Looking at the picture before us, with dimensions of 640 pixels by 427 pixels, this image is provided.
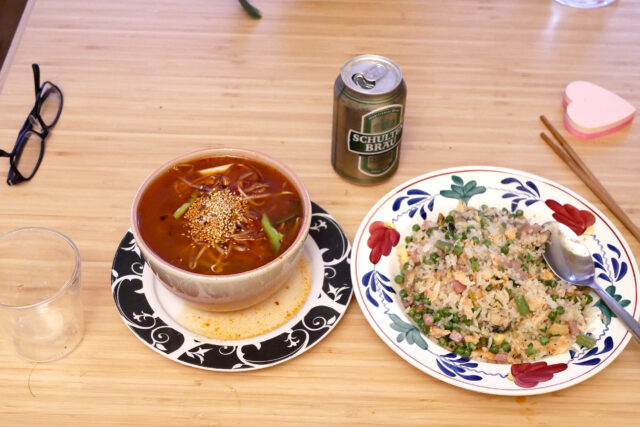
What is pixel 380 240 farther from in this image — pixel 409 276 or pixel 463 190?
pixel 463 190

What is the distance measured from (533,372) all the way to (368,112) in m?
0.76

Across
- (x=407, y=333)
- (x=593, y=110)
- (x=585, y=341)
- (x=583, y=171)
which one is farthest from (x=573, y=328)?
(x=593, y=110)

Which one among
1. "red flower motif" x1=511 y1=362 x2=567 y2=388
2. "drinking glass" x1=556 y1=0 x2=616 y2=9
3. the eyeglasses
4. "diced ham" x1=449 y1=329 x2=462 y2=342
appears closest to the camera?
"red flower motif" x1=511 y1=362 x2=567 y2=388

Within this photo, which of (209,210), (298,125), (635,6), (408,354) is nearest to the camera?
(408,354)

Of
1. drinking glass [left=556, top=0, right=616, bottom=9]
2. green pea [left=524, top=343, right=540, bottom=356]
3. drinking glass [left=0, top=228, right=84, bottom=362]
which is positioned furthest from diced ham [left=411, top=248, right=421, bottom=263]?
drinking glass [left=556, top=0, right=616, bottom=9]

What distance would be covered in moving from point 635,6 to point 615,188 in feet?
3.75

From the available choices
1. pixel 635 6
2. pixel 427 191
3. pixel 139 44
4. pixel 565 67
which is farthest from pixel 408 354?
pixel 635 6

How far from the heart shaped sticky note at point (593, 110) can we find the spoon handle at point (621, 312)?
736 millimetres

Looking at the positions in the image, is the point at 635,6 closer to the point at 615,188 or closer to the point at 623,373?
the point at 615,188

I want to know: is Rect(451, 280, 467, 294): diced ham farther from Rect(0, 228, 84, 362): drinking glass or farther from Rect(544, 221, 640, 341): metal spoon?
Rect(0, 228, 84, 362): drinking glass

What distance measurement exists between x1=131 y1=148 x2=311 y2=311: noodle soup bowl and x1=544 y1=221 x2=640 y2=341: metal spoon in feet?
2.13

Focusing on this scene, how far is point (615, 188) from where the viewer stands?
6.43ft

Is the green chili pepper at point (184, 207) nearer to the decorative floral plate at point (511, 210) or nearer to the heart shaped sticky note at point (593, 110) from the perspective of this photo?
the decorative floral plate at point (511, 210)

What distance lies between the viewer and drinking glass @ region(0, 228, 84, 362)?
1.53 m
